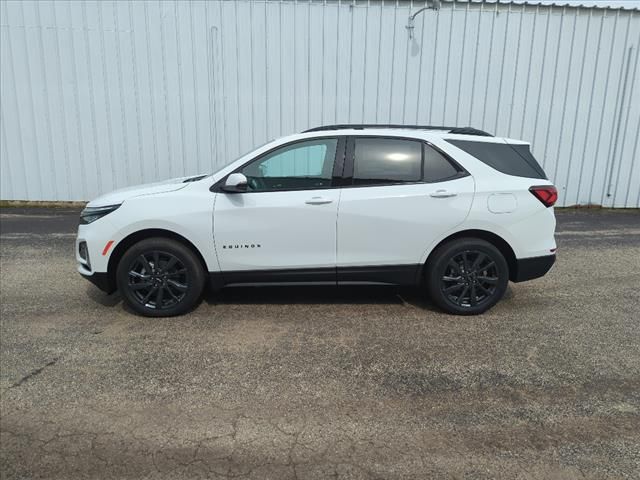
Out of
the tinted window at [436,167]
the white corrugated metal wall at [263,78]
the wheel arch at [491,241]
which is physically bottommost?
the wheel arch at [491,241]

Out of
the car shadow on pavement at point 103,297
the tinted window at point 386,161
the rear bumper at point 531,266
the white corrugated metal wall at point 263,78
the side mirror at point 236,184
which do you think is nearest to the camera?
the side mirror at point 236,184

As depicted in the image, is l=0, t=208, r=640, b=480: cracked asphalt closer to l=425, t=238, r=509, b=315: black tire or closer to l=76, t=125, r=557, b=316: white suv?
l=425, t=238, r=509, b=315: black tire

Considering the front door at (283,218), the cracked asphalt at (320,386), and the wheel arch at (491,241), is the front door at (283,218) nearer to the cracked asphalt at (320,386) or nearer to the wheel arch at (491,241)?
the cracked asphalt at (320,386)

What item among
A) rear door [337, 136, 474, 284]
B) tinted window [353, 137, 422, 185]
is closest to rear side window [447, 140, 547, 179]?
rear door [337, 136, 474, 284]

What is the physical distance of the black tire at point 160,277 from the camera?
14.8ft

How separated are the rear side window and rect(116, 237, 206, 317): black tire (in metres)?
2.72

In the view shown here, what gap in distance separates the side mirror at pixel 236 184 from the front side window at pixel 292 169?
130mm

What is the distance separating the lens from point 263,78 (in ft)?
31.3

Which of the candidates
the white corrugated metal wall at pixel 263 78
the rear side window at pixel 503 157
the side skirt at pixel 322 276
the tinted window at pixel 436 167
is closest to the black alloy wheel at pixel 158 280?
the side skirt at pixel 322 276

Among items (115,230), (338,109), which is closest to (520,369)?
(115,230)

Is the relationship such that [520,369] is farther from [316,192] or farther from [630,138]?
[630,138]

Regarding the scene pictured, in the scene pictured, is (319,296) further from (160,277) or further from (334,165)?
(160,277)

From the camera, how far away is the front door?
4480 millimetres

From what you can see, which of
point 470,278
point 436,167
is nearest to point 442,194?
point 436,167
